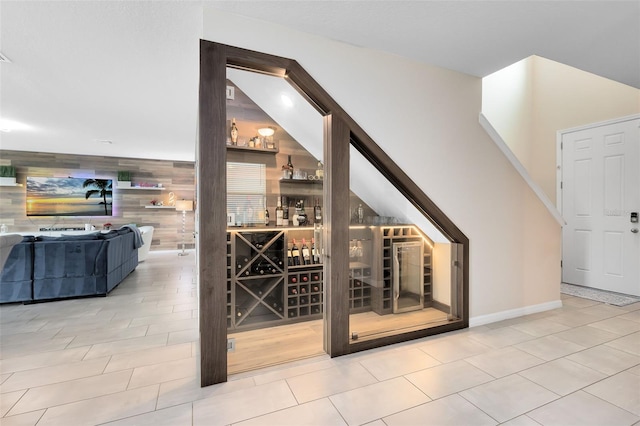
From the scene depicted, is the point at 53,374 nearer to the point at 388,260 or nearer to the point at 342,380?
the point at 342,380

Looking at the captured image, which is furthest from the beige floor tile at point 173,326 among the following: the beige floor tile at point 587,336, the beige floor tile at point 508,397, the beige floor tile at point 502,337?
the beige floor tile at point 587,336

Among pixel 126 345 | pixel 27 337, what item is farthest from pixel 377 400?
pixel 27 337

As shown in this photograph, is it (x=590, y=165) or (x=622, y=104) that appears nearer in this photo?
(x=622, y=104)

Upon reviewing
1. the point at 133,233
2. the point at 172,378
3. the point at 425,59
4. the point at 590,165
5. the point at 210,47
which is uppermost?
the point at 425,59

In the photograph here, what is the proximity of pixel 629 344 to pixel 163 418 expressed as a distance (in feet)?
11.8

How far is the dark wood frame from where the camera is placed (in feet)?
6.47

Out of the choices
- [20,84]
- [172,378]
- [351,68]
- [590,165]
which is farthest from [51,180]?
[590,165]

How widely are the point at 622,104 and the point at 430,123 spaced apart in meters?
3.25

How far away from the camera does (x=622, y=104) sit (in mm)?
4012

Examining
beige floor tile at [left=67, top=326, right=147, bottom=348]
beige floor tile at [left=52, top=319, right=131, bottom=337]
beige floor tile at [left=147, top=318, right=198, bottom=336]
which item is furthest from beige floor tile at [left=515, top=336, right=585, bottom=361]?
beige floor tile at [left=52, top=319, right=131, bottom=337]

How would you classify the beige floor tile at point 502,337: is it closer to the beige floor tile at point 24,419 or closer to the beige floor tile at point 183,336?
the beige floor tile at point 183,336

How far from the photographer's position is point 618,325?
2.98 m

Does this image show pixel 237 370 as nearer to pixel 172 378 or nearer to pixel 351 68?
pixel 172 378

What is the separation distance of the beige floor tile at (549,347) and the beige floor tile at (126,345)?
308 centimetres
